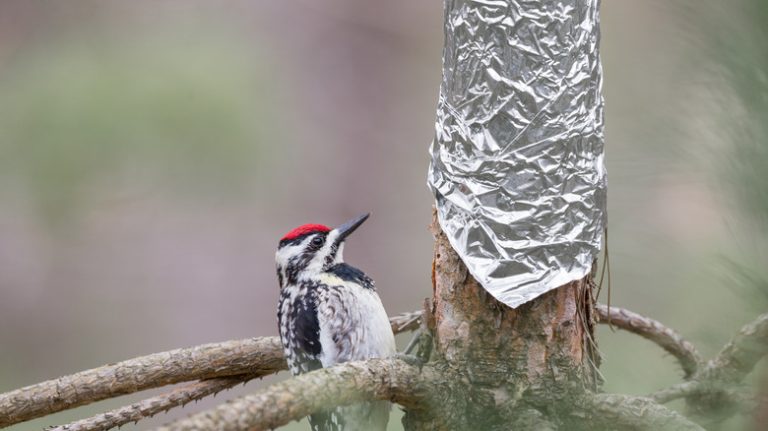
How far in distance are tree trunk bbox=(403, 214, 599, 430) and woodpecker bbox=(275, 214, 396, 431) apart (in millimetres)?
518

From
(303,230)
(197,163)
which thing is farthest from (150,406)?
(197,163)

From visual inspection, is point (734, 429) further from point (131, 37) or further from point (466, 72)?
point (131, 37)

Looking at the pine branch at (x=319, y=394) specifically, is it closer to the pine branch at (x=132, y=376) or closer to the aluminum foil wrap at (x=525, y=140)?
the aluminum foil wrap at (x=525, y=140)

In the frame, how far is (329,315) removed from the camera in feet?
6.53

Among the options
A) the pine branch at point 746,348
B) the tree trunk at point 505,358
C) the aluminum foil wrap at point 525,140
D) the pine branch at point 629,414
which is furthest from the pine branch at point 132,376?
the pine branch at point 746,348

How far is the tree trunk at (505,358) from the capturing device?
1.21 meters

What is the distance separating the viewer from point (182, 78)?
11.5ft

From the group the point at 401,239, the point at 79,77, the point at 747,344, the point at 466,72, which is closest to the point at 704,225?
the point at 747,344

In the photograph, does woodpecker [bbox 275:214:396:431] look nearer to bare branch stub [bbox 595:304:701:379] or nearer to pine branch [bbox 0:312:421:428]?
pine branch [bbox 0:312:421:428]

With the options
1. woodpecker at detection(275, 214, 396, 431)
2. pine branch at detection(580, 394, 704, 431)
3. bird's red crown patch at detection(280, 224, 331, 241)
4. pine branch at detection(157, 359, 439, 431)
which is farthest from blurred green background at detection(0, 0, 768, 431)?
bird's red crown patch at detection(280, 224, 331, 241)

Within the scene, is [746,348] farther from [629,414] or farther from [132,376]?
[132,376]

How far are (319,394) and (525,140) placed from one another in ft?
1.48

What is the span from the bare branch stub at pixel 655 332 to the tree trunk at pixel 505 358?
32cm

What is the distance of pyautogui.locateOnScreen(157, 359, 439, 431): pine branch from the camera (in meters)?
0.88
